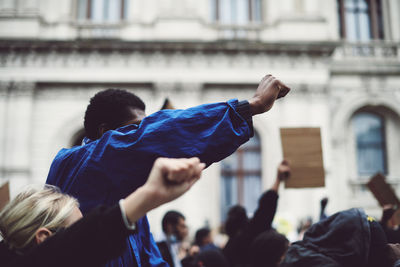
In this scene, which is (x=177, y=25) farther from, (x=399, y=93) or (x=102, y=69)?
(x=399, y=93)

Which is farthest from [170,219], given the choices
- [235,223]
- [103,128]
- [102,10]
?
[102,10]

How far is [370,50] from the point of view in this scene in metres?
14.4

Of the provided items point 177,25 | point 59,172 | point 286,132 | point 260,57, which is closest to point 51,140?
point 177,25

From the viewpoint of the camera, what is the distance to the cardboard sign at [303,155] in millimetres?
3910

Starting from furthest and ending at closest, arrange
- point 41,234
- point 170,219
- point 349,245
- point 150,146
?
1. point 170,219
2. point 349,245
3. point 150,146
4. point 41,234

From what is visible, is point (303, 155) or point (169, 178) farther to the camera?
point (303, 155)

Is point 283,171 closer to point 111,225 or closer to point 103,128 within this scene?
point 103,128

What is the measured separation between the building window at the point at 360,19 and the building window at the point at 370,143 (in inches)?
122

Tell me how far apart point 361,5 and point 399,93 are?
386 centimetres

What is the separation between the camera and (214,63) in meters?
13.2

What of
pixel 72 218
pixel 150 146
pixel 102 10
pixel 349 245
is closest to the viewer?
pixel 72 218

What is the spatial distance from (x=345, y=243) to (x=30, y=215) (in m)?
1.50

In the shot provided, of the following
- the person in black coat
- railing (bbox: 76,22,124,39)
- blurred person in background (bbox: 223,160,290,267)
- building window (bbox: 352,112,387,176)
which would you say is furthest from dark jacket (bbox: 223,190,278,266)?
building window (bbox: 352,112,387,176)

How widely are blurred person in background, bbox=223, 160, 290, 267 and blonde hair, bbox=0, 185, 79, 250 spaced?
2140 mm
